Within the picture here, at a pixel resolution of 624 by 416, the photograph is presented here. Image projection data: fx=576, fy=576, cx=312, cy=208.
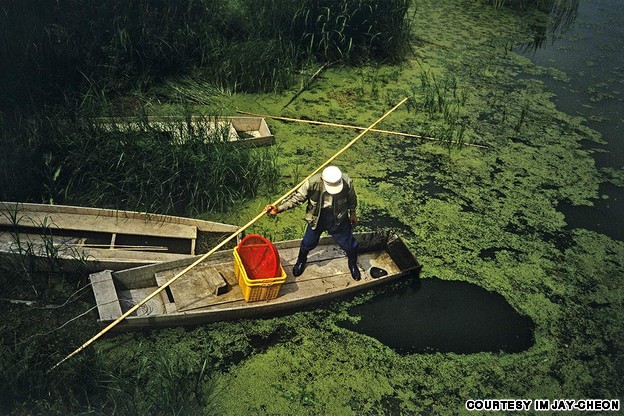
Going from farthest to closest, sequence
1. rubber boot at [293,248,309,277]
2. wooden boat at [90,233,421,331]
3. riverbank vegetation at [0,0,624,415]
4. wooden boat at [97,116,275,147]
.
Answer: wooden boat at [97,116,275,147]
rubber boot at [293,248,309,277]
wooden boat at [90,233,421,331]
riverbank vegetation at [0,0,624,415]

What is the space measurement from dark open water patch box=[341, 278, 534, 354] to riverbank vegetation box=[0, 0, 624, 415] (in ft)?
0.35

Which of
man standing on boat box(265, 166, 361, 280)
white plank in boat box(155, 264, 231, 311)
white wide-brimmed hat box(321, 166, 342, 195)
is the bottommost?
white plank in boat box(155, 264, 231, 311)

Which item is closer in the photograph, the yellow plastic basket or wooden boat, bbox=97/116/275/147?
the yellow plastic basket

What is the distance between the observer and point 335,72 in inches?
332

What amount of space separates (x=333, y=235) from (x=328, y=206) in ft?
1.14

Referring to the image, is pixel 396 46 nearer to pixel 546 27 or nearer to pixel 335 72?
pixel 335 72

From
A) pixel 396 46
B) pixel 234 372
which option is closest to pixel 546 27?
pixel 396 46

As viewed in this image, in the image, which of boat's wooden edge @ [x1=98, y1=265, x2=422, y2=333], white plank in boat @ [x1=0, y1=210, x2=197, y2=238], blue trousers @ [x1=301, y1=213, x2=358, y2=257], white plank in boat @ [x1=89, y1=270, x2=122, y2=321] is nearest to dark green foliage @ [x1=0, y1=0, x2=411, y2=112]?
white plank in boat @ [x1=0, y1=210, x2=197, y2=238]

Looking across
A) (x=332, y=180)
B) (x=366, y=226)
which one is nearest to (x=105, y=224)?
(x=332, y=180)

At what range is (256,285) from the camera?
4426 millimetres

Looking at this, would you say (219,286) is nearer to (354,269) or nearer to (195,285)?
(195,285)

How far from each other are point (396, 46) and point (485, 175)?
2.98 meters

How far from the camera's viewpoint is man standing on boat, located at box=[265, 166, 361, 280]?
14.7 feet

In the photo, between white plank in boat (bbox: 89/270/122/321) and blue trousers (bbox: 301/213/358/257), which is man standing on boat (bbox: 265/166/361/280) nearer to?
blue trousers (bbox: 301/213/358/257)
